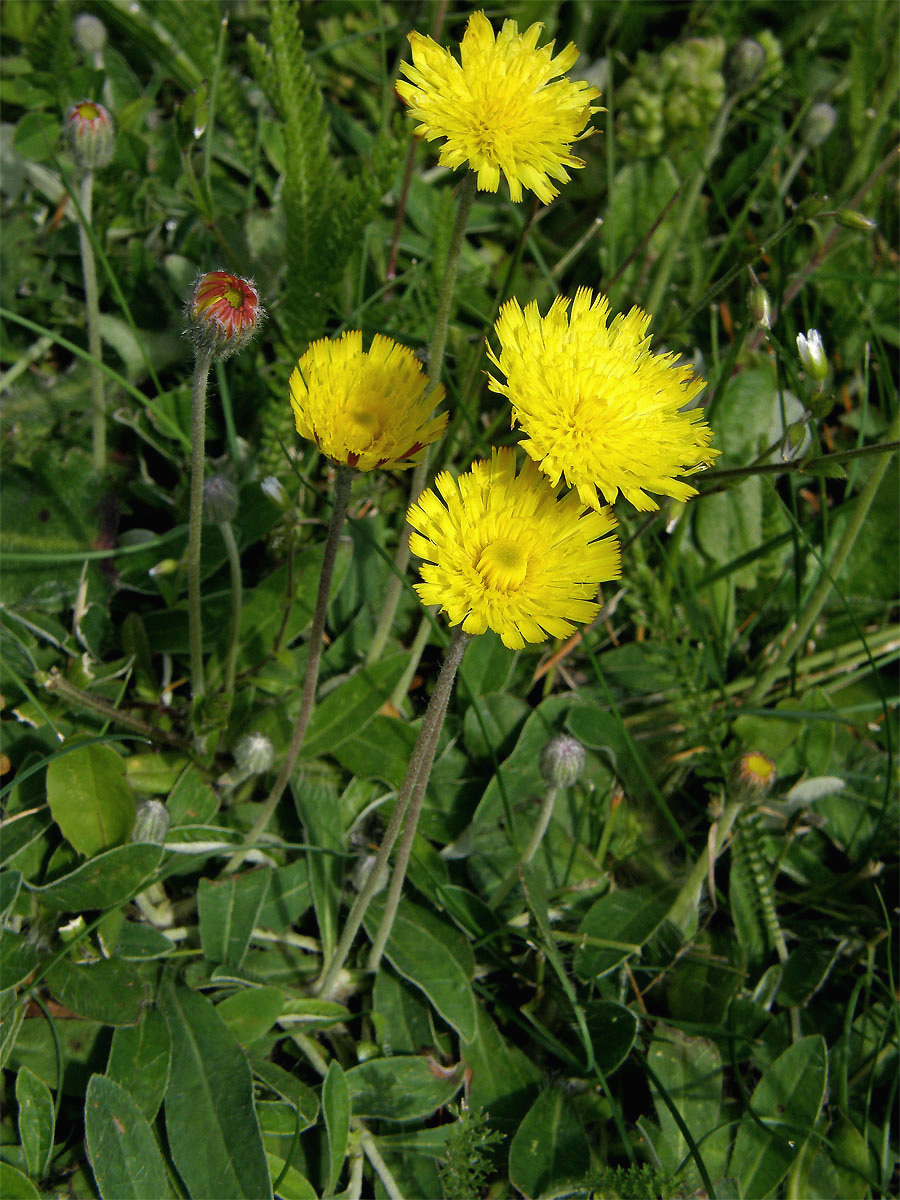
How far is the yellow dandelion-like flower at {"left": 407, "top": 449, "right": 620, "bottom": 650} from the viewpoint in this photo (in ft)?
5.08

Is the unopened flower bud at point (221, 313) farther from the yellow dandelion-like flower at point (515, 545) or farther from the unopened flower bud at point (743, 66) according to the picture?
the unopened flower bud at point (743, 66)

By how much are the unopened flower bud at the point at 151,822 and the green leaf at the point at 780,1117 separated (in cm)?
149

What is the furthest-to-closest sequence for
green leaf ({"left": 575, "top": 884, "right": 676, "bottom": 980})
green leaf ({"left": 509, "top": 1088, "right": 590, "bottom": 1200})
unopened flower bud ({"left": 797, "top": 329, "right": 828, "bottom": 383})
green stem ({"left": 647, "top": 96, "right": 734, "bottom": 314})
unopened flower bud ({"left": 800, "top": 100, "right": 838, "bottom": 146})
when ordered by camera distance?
unopened flower bud ({"left": 800, "top": 100, "right": 838, "bottom": 146})
green stem ({"left": 647, "top": 96, "right": 734, "bottom": 314})
green leaf ({"left": 575, "top": 884, "right": 676, "bottom": 980})
green leaf ({"left": 509, "top": 1088, "right": 590, "bottom": 1200})
unopened flower bud ({"left": 797, "top": 329, "right": 828, "bottom": 383})

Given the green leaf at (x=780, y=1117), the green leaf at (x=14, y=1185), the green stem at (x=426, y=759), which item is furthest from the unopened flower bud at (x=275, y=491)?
the green leaf at (x=780, y=1117)

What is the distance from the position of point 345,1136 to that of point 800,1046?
3.60 feet

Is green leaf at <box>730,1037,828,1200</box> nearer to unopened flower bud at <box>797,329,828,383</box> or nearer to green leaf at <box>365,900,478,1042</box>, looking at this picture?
green leaf at <box>365,900,478,1042</box>

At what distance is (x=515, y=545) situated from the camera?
5.17 ft

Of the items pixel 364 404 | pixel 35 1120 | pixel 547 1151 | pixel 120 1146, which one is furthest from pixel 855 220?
pixel 35 1120

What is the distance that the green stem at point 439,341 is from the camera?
181cm

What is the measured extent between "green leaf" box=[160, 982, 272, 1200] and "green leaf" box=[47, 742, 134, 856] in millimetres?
400

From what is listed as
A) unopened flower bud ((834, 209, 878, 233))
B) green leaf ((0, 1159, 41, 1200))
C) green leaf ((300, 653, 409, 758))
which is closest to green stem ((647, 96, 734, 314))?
unopened flower bud ((834, 209, 878, 233))

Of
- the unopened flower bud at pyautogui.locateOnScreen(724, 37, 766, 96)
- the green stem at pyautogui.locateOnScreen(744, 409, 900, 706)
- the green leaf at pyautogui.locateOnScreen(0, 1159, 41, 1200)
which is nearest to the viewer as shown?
the green leaf at pyautogui.locateOnScreen(0, 1159, 41, 1200)

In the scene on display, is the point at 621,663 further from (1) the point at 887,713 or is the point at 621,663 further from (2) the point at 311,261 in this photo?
(2) the point at 311,261

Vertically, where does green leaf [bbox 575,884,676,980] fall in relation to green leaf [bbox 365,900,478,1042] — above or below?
above
